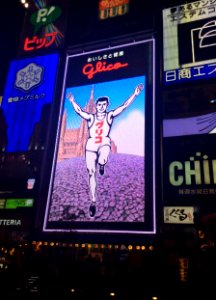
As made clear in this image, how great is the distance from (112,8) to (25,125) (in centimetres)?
750

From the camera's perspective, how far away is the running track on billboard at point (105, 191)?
11.0m

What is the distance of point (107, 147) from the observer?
1228 cm

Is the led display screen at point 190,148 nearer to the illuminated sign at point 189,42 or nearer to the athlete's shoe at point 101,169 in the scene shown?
the illuminated sign at point 189,42

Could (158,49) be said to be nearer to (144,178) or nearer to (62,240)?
(144,178)

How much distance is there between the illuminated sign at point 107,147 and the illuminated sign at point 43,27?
100 inches

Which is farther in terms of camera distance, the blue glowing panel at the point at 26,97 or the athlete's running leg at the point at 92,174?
the blue glowing panel at the point at 26,97

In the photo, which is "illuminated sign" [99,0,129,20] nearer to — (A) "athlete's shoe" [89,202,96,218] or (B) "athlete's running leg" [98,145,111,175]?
Result: (B) "athlete's running leg" [98,145,111,175]

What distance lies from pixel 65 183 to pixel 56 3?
10.7 metres

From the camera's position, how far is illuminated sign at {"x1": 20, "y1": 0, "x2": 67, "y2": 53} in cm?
1602

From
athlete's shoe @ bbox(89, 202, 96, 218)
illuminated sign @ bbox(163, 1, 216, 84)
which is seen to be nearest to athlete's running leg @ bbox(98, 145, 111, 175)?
athlete's shoe @ bbox(89, 202, 96, 218)

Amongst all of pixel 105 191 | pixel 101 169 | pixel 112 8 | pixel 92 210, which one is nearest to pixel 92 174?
pixel 101 169

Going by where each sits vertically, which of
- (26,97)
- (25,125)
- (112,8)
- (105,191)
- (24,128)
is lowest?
(105,191)

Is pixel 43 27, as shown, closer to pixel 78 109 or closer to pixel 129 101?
pixel 78 109

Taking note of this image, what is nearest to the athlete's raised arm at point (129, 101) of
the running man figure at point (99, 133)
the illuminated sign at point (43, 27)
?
the running man figure at point (99, 133)
